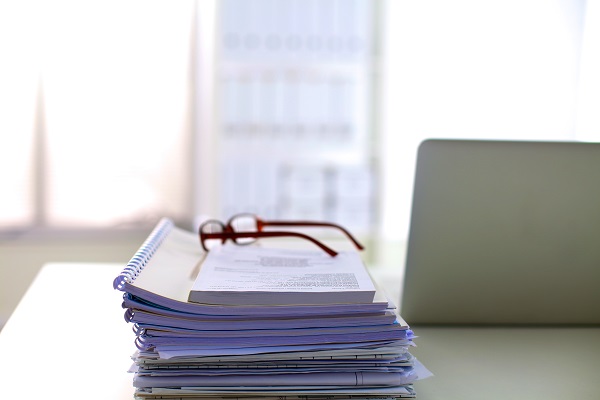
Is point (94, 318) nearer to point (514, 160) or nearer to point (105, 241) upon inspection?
point (514, 160)

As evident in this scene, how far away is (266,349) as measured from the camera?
0.68 metres

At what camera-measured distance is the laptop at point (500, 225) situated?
3.03 feet

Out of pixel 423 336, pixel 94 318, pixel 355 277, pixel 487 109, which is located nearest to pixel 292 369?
pixel 355 277

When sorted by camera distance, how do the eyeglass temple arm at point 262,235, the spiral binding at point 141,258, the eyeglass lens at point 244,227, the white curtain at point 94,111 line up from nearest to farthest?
the spiral binding at point 141,258 < the eyeglass temple arm at point 262,235 < the eyeglass lens at point 244,227 < the white curtain at point 94,111

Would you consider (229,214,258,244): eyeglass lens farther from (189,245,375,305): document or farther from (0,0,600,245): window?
(0,0,600,245): window

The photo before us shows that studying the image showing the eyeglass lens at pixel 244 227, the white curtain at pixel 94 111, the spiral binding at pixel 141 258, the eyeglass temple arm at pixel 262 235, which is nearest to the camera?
the spiral binding at pixel 141 258

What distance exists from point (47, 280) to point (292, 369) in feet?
2.18

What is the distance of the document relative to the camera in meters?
0.69

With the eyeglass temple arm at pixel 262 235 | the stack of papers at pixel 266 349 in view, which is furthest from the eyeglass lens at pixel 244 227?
the stack of papers at pixel 266 349

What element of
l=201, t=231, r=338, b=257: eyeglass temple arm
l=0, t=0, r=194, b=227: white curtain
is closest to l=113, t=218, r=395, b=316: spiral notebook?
l=201, t=231, r=338, b=257: eyeglass temple arm

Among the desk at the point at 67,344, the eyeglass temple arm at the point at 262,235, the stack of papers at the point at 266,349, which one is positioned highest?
the eyeglass temple arm at the point at 262,235

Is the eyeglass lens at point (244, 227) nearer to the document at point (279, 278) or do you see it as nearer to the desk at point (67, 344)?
the document at point (279, 278)

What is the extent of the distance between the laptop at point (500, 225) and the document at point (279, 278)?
4.5 inches

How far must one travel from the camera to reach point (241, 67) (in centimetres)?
330
